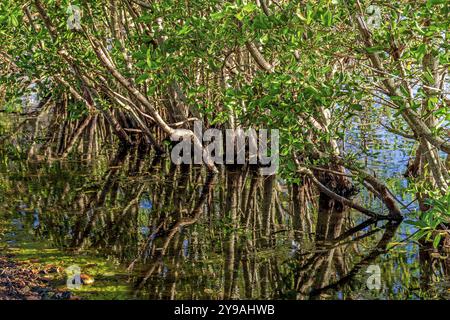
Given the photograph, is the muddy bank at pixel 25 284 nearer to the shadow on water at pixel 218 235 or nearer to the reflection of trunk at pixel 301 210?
the shadow on water at pixel 218 235

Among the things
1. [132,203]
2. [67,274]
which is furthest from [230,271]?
[132,203]

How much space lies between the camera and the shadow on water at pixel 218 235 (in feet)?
21.4

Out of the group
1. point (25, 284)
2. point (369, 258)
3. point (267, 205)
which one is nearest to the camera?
point (25, 284)

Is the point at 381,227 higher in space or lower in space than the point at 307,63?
lower

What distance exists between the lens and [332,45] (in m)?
6.50

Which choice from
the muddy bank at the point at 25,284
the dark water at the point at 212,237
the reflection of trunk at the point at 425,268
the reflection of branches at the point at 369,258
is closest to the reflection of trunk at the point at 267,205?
the dark water at the point at 212,237

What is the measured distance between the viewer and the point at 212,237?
8148mm

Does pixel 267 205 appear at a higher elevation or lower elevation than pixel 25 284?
higher

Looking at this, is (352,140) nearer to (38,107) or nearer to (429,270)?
(429,270)

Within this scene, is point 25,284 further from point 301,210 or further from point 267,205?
point 301,210

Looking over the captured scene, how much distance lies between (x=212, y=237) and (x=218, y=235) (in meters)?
0.13

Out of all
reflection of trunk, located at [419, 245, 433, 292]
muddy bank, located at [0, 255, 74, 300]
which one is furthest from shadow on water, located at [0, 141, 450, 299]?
muddy bank, located at [0, 255, 74, 300]

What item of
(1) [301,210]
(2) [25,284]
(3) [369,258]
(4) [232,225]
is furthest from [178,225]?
(2) [25,284]
